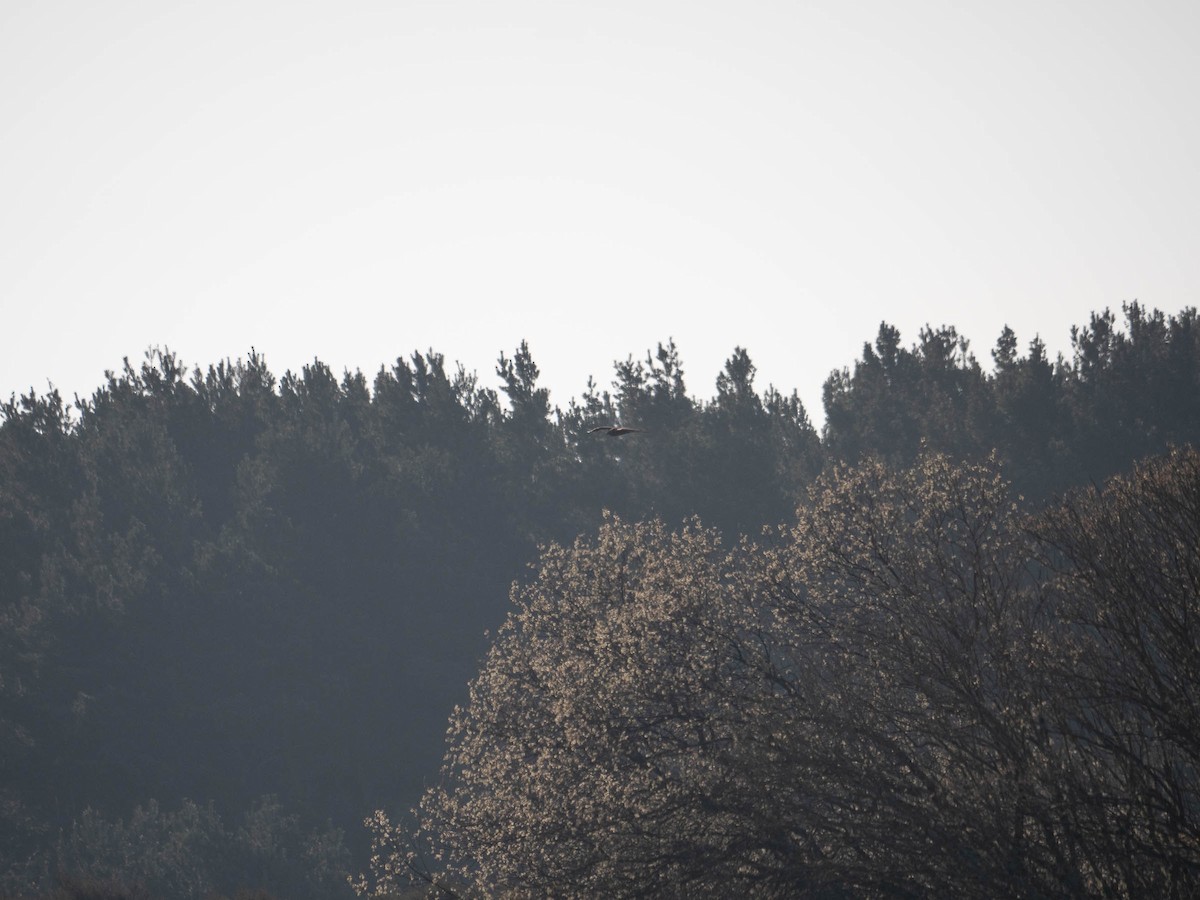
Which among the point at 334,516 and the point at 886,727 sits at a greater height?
the point at 334,516

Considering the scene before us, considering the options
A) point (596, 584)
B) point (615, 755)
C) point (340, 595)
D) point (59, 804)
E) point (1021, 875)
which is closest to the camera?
point (1021, 875)

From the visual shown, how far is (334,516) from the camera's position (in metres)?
67.4

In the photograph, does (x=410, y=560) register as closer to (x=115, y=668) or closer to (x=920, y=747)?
(x=115, y=668)

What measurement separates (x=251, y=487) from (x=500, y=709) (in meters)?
43.3

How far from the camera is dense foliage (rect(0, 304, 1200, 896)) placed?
56.2 m

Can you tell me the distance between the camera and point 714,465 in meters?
72.4

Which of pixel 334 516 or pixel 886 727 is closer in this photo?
pixel 886 727

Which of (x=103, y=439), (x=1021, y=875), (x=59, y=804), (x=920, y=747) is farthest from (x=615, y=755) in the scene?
(x=103, y=439)

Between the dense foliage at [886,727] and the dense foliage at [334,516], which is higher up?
the dense foliage at [334,516]

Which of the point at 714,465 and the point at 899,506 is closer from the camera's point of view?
the point at 899,506

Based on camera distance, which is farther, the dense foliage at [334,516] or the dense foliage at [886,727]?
the dense foliage at [334,516]

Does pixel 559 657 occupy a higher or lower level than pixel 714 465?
lower

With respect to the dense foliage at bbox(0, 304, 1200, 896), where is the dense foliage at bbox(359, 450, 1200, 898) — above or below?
below

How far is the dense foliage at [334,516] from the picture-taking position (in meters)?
56.2
